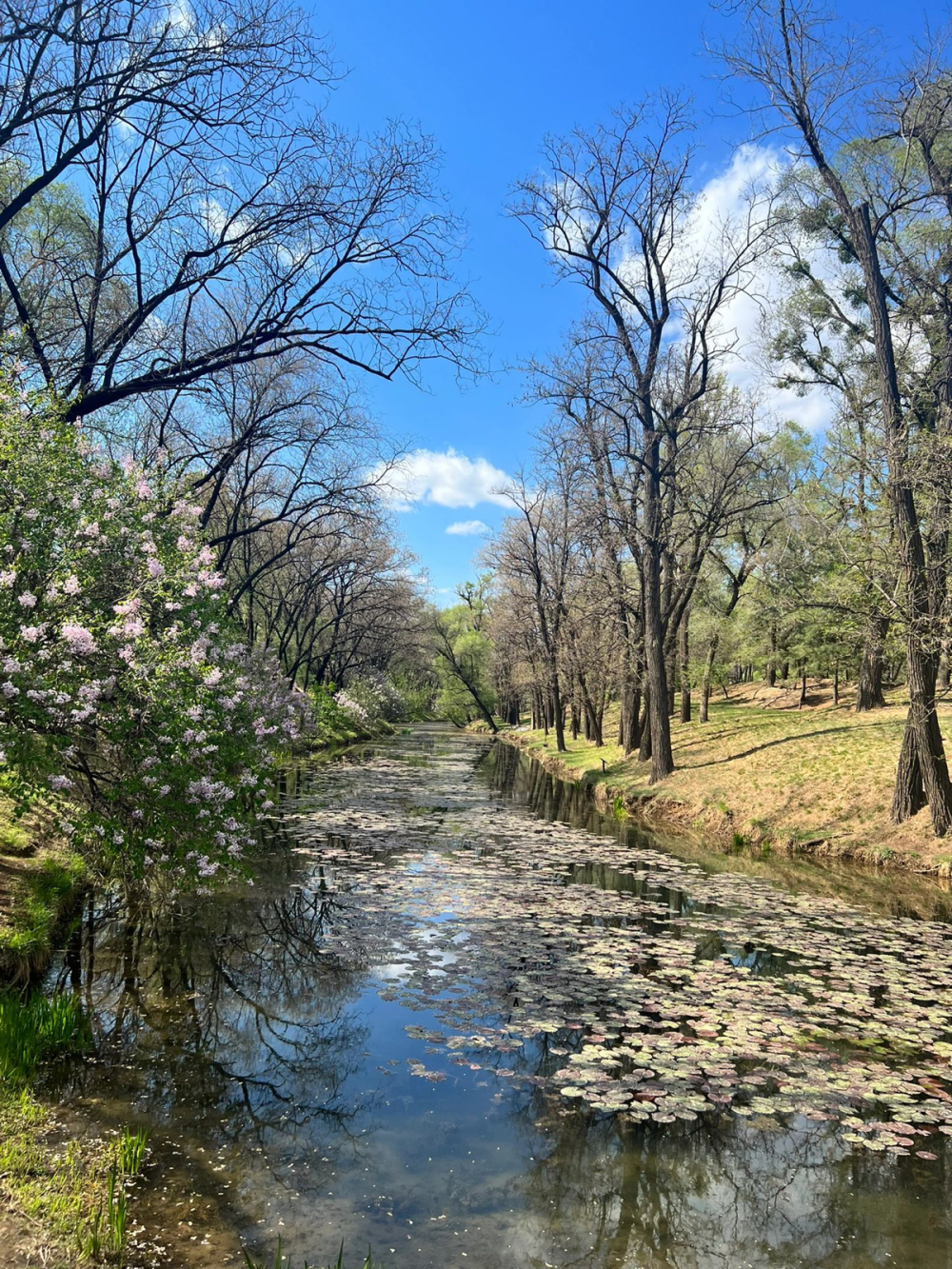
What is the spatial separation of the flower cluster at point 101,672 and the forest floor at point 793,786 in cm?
1157

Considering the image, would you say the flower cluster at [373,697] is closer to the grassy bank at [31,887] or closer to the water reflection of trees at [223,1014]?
the grassy bank at [31,887]

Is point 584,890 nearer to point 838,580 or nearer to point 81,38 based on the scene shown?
point 838,580

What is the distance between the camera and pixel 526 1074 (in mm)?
5660

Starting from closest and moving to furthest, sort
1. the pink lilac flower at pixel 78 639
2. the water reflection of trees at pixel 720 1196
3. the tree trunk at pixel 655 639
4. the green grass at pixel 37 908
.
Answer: the water reflection of trees at pixel 720 1196 → the pink lilac flower at pixel 78 639 → the green grass at pixel 37 908 → the tree trunk at pixel 655 639

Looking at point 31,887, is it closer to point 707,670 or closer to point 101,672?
point 101,672

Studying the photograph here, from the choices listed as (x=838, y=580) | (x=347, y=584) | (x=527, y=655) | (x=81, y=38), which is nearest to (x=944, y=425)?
(x=838, y=580)

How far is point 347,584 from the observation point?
37312 millimetres

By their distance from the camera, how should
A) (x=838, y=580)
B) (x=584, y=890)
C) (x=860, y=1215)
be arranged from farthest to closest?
(x=838, y=580) → (x=584, y=890) → (x=860, y=1215)

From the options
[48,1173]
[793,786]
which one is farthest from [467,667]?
[48,1173]

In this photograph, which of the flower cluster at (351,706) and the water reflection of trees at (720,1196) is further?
the flower cluster at (351,706)

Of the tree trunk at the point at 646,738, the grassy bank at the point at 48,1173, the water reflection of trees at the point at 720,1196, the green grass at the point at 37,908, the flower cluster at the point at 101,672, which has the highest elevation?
the flower cluster at the point at 101,672

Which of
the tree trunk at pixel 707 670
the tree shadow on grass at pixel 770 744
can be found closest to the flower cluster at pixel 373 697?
the tree trunk at pixel 707 670

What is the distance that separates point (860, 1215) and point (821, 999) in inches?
123

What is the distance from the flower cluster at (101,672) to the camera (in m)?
5.20
